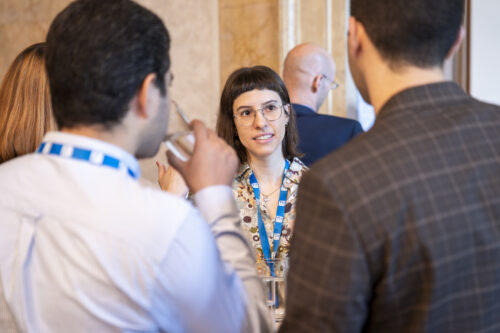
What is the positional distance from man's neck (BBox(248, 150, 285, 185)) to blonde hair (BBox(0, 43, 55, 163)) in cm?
117

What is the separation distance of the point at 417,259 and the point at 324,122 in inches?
99.3

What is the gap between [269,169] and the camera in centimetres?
281

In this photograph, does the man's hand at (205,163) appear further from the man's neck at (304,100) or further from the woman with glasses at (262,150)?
the man's neck at (304,100)

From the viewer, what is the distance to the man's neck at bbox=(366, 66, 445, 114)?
3.70 feet

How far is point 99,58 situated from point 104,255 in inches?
14.9

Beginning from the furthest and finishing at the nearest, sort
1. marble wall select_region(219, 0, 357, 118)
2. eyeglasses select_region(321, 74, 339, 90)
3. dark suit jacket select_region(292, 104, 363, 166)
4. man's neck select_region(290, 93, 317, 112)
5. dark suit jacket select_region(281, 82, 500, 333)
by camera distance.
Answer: marble wall select_region(219, 0, 357, 118) → eyeglasses select_region(321, 74, 339, 90) → man's neck select_region(290, 93, 317, 112) → dark suit jacket select_region(292, 104, 363, 166) → dark suit jacket select_region(281, 82, 500, 333)

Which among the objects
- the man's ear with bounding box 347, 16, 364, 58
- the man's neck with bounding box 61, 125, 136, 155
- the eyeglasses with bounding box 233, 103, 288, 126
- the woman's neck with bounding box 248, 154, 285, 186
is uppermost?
the man's ear with bounding box 347, 16, 364, 58

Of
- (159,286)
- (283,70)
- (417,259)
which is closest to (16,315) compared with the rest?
(159,286)

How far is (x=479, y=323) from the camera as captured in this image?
1075 millimetres

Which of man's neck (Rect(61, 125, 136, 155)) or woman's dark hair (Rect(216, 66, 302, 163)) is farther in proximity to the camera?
woman's dark hair (Rect(216, 66, 302, 163))

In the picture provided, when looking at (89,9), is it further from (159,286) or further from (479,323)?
(479,323)

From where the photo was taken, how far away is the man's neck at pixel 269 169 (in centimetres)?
280

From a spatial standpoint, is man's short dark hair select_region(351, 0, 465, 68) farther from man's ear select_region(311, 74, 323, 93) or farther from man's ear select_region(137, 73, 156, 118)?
man's ear select_region(311, 74, 323, 93)

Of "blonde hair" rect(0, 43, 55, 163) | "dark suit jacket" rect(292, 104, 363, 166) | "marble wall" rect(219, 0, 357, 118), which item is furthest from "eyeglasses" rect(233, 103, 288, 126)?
"marble wall" rect(219, 0, 357, 118)
